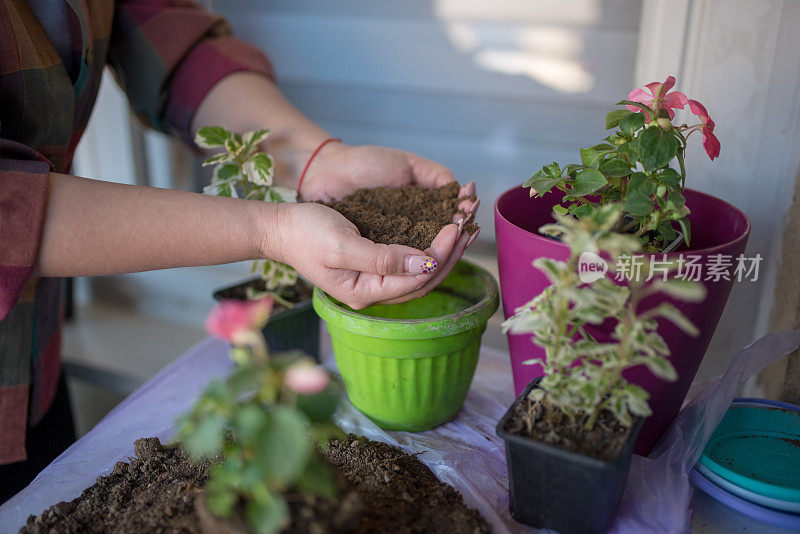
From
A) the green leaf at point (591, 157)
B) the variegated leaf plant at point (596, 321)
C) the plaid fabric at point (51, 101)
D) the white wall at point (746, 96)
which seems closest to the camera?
the variegated leaf plant at point (596, 321)

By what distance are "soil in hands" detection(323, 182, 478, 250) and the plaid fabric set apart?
0.41 metres

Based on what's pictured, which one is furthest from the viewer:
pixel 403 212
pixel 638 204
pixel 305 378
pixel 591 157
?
pixel 403 212

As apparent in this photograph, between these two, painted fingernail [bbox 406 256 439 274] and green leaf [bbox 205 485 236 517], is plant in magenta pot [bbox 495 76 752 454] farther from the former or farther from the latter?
green leaf [bbox 205 485 236 517]

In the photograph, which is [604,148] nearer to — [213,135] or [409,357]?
[409,357]

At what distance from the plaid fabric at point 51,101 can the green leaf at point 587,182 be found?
644mm

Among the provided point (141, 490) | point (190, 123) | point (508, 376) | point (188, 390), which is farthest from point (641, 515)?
point (190, 123)

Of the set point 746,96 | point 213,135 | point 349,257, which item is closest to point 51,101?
point 213,135

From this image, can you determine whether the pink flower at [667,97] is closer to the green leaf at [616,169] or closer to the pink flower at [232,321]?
the green leaf at [616,169]

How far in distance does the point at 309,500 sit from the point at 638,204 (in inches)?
19.3

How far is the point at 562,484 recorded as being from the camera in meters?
0.68

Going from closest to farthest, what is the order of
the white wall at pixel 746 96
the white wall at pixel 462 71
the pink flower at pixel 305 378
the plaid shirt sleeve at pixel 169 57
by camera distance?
the pink flower at pixel 305 378 → the white wall at pixel 746 96 → the plaid shirt sleeve at pixel 169 57 → the white wall at pixel 462 71

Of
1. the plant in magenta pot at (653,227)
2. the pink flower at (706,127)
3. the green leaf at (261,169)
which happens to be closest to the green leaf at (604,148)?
the plant in magenta pot at (653,227)

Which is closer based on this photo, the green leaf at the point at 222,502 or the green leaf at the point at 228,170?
the green leaf at the point at 222,502

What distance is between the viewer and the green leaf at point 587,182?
784mm
